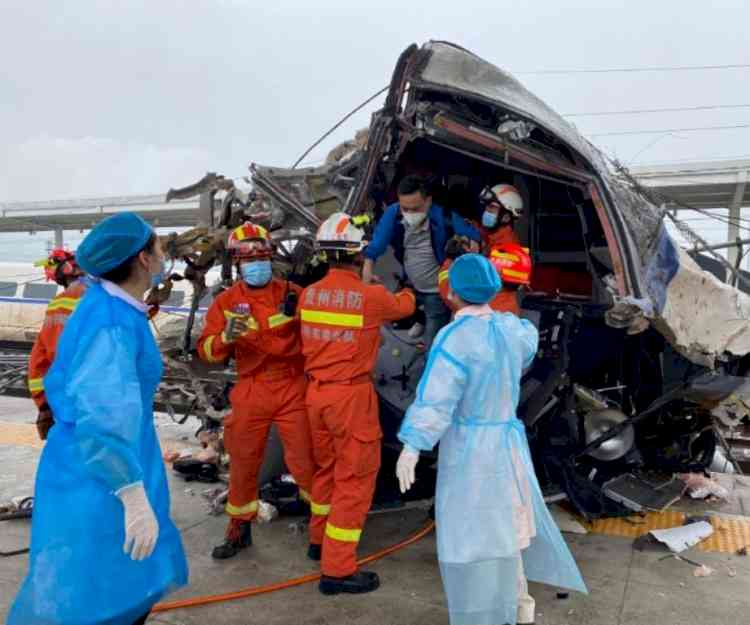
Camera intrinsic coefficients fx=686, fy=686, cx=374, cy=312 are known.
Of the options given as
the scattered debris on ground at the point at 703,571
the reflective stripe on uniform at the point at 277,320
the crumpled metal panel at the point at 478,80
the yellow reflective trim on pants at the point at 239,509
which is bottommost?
the scattered debris on ground at the point at 703,571

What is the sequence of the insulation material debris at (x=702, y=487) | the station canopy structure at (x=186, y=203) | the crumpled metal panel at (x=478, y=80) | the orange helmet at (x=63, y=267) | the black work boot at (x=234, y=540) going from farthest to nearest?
the station canopy structure at (x=186, y=203) < the insulation material debris at (x=702, y=487) < the orange helmet at (x=63, y=267) < the black work boot at (x=234, y=540) < the crumpled metal panel at (x=478, y=80)

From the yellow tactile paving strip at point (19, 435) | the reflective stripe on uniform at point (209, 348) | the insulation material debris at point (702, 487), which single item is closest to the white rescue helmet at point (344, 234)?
the reflective stripe on uniform at point (209, 348)

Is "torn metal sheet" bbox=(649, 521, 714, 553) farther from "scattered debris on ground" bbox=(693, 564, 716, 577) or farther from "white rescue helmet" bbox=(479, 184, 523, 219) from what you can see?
"white rescue helmet" bbox=(479, 184, 523, 219)

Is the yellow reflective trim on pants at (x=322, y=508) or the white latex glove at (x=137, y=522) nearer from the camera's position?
the white latex glove at (x=137, y=522)

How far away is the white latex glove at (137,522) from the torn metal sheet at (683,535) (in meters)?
3.49

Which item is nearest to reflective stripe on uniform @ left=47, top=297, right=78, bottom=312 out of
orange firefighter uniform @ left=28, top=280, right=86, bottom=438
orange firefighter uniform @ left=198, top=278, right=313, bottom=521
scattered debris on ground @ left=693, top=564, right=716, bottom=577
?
orange firefighter uniform @ left=28, top=280, right=86, bottom=438

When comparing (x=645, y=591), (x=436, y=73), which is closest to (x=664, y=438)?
(x=645, y=591)

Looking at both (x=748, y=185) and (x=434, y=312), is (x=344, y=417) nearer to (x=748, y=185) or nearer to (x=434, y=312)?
(x=434, y=312)

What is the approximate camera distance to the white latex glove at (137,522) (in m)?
2.38

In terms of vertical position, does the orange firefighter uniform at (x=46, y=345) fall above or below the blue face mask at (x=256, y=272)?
below

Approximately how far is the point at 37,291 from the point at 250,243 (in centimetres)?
1843

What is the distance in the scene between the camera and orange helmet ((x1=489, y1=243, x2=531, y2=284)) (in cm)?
406

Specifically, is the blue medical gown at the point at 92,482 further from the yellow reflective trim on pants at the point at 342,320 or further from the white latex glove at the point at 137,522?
the yellow reflective trim on pants at the point at 342,320

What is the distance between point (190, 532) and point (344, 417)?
1816 millimetres
